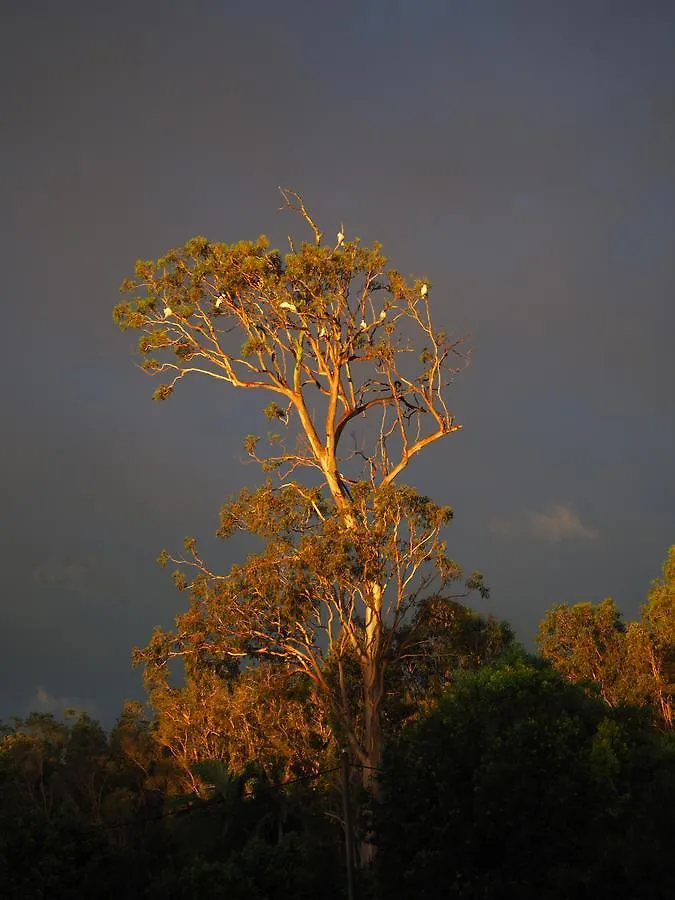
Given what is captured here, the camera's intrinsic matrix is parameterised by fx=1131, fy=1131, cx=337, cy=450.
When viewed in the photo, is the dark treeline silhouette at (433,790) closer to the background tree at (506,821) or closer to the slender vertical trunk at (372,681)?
the background tree at (506,821)

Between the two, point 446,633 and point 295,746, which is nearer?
point 446,633

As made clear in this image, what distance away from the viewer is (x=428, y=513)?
32.9m

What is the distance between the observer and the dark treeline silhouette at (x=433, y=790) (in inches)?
733

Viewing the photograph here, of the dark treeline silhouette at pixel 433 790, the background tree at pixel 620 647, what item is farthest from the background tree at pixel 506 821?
the background tree at pixel 620 647

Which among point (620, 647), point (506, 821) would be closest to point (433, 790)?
point (506, 821)

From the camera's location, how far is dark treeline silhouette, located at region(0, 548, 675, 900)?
18625 mm

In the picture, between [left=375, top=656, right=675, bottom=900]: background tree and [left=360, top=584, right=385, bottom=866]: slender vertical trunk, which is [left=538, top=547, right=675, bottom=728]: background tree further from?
[left=375, top=656, right=675, bottom=900]: background tree

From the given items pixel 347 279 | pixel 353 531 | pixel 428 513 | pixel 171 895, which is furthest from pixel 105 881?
pixel 347 279

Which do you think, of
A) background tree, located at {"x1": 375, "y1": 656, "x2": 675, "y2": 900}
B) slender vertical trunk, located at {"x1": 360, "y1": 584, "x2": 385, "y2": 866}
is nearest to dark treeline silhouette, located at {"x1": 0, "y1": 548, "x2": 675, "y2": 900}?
background tree, located at {"x1": 375, "y1": 656, "x2": 675, "y2": 900}

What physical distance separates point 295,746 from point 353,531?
1117 centimetres

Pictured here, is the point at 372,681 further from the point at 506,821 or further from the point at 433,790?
the point at 506,821

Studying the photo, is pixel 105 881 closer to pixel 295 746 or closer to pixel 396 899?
pixel 396 899

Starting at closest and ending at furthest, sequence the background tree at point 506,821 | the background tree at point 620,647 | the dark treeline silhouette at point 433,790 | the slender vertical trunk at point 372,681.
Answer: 1. the background tree at point 506,821
2. the dark treeline silhouette at point 433,790
3. the slender vertical trunk at point 372,681
4. the background tree at point 620,647

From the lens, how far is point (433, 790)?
1984 centimetres
